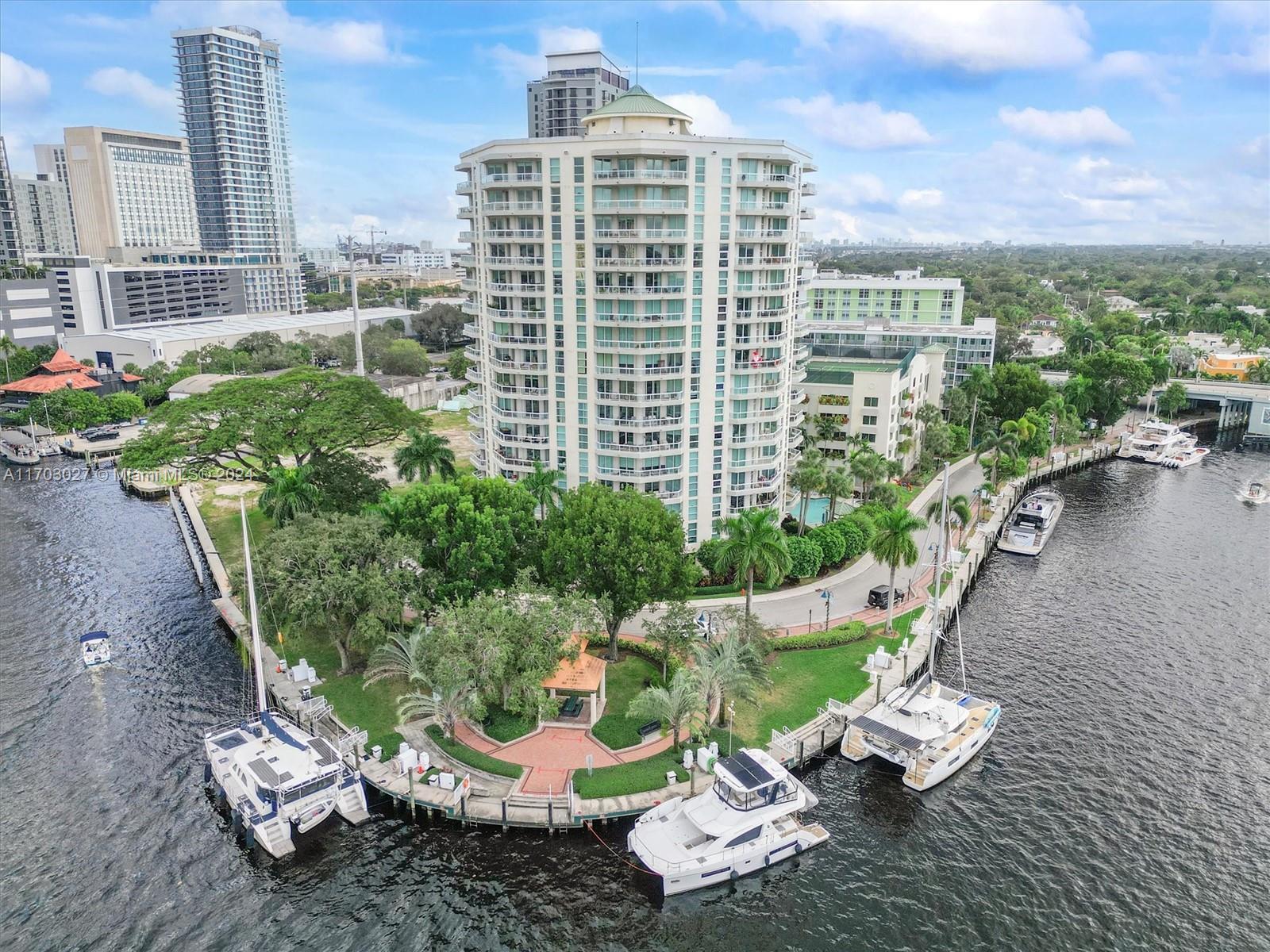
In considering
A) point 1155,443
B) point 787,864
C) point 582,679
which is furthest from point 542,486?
point 1155,443

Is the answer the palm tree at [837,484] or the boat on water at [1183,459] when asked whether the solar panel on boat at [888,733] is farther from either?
the boat on water at [1183,459]

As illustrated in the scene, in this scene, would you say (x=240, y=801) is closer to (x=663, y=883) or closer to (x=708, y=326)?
(x=663, y=883)

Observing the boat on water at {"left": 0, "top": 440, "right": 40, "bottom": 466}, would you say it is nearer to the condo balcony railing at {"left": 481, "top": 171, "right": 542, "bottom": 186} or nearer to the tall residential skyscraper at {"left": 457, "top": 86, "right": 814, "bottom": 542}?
the tall residential skyscraper at {"left": 457, "top": 86, "right": 814, "bottom": 542}

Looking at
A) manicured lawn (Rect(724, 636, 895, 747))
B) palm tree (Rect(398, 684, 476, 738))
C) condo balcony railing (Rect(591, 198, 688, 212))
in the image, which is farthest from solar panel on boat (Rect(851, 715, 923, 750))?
condo balcony railing (Rect(591, 198, 688, 212))

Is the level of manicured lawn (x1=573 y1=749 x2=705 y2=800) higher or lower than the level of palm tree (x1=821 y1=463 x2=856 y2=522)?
lower

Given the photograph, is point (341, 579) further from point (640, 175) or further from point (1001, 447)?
point (1001, 447)

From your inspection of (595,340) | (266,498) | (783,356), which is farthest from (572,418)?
(266,498)
